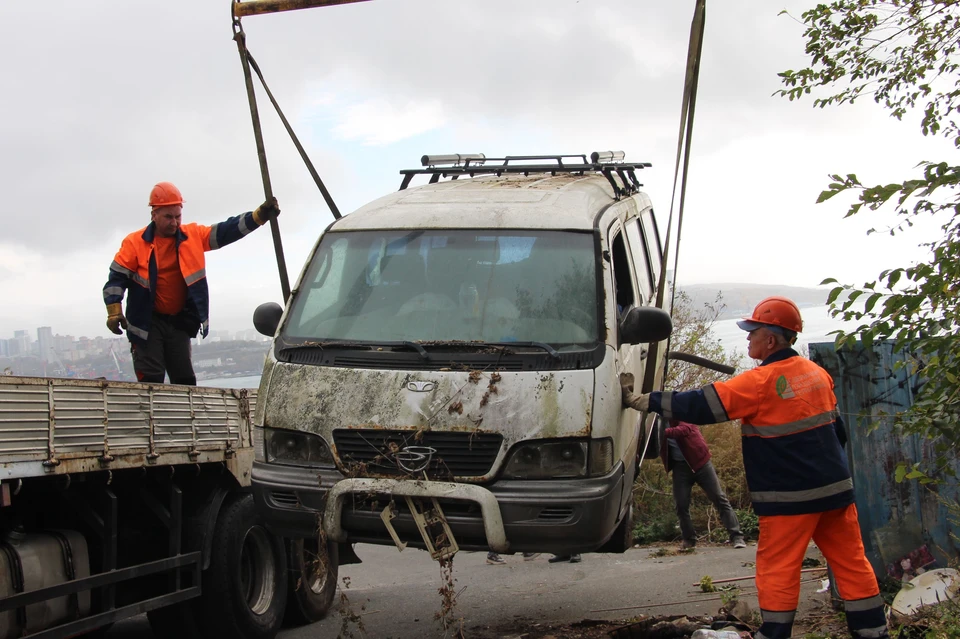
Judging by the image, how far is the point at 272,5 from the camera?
710 cm

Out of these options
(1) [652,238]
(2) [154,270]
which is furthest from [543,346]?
(1) [652,238]

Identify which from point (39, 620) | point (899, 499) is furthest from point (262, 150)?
point (899, 499)

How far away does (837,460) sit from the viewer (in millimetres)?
4793

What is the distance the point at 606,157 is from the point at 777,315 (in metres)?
3.30

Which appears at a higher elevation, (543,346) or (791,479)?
(543,346)

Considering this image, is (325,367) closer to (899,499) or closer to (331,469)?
(331,469)

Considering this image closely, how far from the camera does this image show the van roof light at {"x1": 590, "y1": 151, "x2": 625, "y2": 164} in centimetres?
754

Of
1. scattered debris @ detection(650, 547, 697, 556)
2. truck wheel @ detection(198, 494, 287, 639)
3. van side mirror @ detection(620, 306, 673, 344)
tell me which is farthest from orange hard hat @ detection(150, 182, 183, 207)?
scattered debris @ detection(650, 547, 697, 556)

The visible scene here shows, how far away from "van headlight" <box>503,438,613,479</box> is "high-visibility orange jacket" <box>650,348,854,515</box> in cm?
53

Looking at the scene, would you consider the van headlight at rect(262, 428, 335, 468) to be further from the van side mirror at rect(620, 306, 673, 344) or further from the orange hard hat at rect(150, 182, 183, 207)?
the orange hard hat at rect(150, 182, 183, 207)

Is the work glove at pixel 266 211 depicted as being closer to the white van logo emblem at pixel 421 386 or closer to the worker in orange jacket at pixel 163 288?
the worker in orange jacket at pixel 163 288

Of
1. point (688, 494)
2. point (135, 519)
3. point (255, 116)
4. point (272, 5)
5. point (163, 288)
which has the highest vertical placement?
point (272, 5)

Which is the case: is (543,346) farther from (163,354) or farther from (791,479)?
(163,354)

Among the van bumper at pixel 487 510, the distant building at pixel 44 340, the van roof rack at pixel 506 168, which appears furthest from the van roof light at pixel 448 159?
the distant building at pixel 44 340
